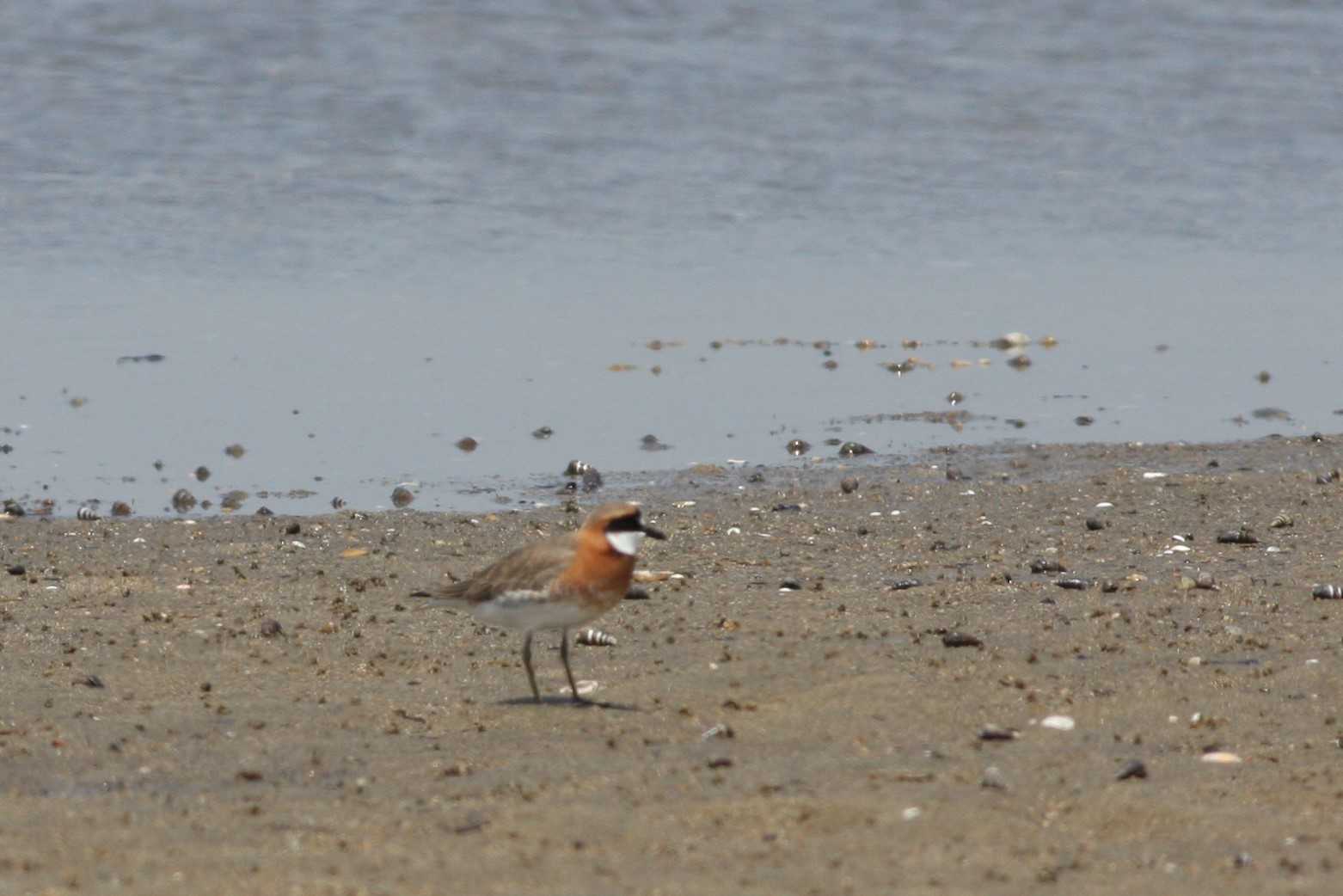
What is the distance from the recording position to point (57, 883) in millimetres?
5809

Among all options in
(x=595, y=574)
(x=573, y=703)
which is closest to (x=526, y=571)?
(x=595, y=574)

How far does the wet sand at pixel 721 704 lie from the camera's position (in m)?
6.14

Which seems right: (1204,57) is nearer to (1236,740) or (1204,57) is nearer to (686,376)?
(686,376)

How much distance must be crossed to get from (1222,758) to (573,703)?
2.44 meters

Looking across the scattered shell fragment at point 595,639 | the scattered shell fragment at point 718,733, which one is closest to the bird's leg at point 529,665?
the scattered shell fragment at point 718,733

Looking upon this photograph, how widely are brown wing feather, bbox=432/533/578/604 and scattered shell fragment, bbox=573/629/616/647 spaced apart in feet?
3.41

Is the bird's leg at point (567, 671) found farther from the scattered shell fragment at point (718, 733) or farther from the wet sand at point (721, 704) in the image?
the scattered shell fragment at point (718, 733)

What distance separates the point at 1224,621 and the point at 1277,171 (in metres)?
14.0

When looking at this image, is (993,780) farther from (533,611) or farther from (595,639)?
(595,639)

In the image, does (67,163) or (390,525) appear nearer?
(390,525)

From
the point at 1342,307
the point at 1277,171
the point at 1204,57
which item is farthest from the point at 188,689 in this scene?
the point at 1204,57

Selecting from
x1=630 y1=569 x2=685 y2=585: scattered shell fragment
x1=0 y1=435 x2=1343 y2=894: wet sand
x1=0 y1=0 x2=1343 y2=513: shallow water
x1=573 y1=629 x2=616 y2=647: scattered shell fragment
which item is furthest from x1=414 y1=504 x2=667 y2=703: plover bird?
x1=0 y1=0 x2=1343 y2=513: shallow water

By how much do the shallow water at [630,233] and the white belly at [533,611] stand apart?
13.3 ft

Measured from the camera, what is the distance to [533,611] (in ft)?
26.3
